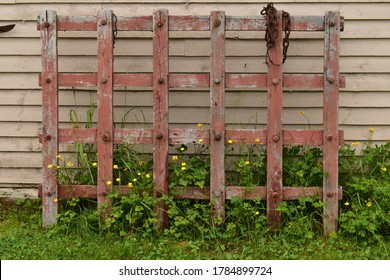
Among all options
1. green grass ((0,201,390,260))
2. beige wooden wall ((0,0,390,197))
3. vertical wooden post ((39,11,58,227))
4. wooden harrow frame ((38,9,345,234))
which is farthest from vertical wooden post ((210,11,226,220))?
vertical wooden post ((39,11,58,227))

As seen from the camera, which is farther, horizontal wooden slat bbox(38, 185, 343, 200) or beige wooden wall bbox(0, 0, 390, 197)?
beige wooden wall bbox(0, 0, 390, 197)

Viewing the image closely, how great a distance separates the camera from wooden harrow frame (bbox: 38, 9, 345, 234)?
5340mm

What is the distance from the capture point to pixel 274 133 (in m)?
5.37

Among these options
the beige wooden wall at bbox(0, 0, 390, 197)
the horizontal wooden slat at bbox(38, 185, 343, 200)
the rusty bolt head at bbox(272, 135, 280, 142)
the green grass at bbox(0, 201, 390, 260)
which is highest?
the beige wooden wall at bbox(0, 0, 390, 197)

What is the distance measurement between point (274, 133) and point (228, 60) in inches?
40.5

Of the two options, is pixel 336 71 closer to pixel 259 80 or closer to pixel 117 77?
pixel 259 80

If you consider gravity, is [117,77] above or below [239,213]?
above

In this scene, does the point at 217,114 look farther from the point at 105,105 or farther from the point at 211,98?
the point at 105,105

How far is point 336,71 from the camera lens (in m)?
5.32

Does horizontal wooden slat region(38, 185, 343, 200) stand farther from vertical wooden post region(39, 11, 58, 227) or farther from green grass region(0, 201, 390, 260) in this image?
vertical wooden post region(39, 11, 58, 227)

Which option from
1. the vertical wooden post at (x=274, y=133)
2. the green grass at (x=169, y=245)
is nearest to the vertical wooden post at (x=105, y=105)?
the green grass at (x=169, y=245)

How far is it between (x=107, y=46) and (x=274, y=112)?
1548 millimetres

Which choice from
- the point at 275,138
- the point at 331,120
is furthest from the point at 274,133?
the point at 331,120
